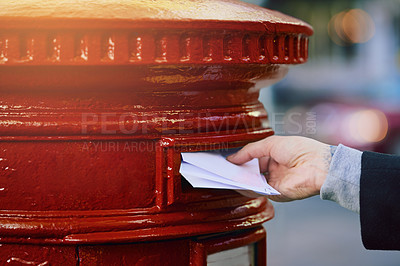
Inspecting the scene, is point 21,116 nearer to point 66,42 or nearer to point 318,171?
point 66,42

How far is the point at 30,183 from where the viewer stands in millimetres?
1301

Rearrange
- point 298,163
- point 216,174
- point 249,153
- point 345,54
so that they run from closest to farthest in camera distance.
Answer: point 216,174
point 249,153
point 298,163
point 345,54

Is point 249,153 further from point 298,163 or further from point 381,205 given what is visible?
point 381,205

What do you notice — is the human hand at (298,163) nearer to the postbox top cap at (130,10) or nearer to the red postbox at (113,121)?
the red postbox at (113,121)

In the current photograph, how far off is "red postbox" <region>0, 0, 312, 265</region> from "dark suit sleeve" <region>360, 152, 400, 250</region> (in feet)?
1.27

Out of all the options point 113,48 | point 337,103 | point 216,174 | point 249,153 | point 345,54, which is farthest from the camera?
point 345,54

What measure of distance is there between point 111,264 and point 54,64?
0.48 meters

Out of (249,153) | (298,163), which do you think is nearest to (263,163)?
(298,163)

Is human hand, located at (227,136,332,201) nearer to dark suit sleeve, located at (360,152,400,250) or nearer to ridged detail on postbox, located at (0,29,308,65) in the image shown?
dark suit sleeve, located at (360,152,400,250)

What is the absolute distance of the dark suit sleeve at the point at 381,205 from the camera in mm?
1430

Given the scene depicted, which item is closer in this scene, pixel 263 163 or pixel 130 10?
pixel 130 10

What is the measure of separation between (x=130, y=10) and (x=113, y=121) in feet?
0.83

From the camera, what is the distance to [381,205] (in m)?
1.43

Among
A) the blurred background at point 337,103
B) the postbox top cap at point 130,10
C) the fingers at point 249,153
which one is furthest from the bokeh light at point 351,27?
the postbox top cap at point 130,10
